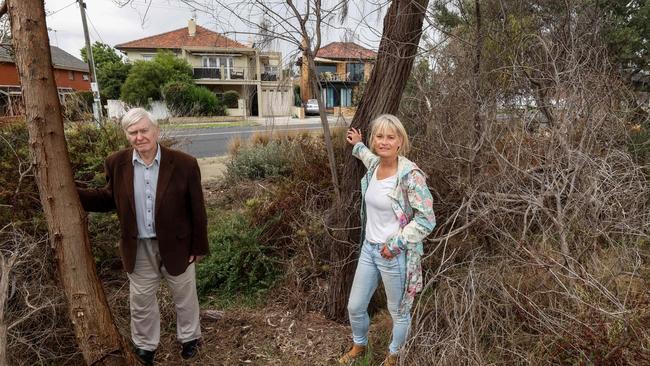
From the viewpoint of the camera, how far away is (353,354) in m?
2.94

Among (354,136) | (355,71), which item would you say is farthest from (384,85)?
(355,71)

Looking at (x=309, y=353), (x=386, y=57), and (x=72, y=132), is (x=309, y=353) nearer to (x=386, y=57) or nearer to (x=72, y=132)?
(x=386, y=57)

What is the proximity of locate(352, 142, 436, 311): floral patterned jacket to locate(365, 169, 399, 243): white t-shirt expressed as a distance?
3 cm

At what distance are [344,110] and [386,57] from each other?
2.11 m

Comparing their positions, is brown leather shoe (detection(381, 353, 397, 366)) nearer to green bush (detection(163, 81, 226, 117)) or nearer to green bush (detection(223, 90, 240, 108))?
green bush (detection(163, 81, 226, 117))

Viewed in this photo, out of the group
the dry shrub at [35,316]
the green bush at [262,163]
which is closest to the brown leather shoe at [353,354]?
the dry shrub at [35,316]

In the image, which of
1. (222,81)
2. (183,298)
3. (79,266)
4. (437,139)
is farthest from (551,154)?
(222,81)

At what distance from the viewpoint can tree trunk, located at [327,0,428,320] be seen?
316 centimetres

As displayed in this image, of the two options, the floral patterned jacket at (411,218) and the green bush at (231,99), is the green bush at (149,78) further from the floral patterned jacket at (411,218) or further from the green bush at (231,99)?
the floral patterned jacket at (411,218)

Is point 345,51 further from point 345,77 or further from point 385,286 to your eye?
point 385,286

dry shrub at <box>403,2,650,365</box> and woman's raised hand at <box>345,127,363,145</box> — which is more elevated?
woman's raised hand at <box>345,127,363,145</box>

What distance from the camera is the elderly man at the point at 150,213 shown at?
266cm

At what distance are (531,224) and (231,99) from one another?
1145 inches

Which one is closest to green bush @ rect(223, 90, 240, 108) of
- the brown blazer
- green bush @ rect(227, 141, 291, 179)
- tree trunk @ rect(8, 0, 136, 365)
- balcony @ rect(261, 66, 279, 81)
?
green bush @ rect(227, 141, 291, 179)
